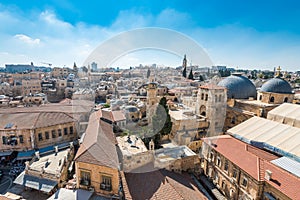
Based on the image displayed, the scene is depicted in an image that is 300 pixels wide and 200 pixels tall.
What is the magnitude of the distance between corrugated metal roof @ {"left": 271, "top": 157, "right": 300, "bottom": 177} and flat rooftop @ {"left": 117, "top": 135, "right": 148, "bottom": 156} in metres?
9.25

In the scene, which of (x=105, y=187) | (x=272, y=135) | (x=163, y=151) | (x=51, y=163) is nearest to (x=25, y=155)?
(x=51, y=163)

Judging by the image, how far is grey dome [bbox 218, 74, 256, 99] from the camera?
22.6m

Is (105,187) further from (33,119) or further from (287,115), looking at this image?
(287,115)

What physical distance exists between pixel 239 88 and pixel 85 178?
21.5m

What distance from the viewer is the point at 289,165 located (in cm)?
1081

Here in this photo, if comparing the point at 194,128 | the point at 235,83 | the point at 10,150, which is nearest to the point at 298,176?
the point at 194,128

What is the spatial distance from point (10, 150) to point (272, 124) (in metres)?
25.0

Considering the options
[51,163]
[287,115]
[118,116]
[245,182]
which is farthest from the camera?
[118,116]

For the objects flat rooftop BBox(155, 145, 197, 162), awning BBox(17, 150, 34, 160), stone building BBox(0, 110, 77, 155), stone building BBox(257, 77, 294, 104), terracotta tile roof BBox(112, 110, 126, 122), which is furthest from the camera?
terracotta tile roof BBox(112, 110, 126, 122)

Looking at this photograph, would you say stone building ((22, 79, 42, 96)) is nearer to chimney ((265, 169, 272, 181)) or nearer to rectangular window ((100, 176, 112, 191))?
rectangular window ((100, 176, 112, 191))

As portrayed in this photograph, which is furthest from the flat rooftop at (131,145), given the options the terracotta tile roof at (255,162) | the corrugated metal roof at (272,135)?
the corrugated metal roof at (272,135)

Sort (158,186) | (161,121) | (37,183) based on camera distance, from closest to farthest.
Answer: (158,186) → (37,183) → (161,121)

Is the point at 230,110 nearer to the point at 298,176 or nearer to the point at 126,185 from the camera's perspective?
the point at 298,176

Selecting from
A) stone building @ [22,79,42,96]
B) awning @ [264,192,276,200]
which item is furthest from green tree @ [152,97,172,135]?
stone building @ [22,79,42,96]
